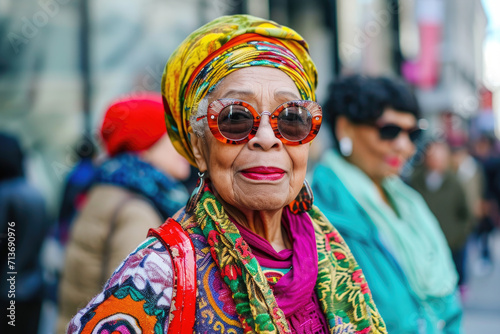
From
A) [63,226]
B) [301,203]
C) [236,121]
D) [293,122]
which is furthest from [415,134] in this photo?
[63,226]

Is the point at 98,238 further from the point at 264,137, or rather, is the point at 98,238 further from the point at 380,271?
the point at 264,137

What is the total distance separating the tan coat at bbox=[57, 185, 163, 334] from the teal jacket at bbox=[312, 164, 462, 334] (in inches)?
37.1

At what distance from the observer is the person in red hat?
9.82 ft

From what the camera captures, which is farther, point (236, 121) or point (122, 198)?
point (122, 198)

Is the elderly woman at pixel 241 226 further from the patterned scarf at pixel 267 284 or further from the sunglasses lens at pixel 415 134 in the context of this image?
the sunglasses lens at pixel 415 134

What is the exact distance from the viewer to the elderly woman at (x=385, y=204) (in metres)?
2.82

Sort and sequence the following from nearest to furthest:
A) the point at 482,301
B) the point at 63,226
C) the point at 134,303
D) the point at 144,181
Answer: the point at 134,303 → the point at 144,181 → the point at 63,226 → the point at 482,301

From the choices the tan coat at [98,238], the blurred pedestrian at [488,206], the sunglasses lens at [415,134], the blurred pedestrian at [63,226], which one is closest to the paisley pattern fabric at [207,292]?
the tan coat at [98,238]

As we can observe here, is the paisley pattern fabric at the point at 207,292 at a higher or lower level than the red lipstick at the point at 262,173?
lower

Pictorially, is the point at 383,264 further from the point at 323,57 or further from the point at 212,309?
the point at 323,57

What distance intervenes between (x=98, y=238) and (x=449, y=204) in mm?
5148

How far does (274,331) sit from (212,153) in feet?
1.82

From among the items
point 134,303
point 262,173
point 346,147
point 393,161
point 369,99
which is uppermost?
point 369,99

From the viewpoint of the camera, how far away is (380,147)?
130 inches
